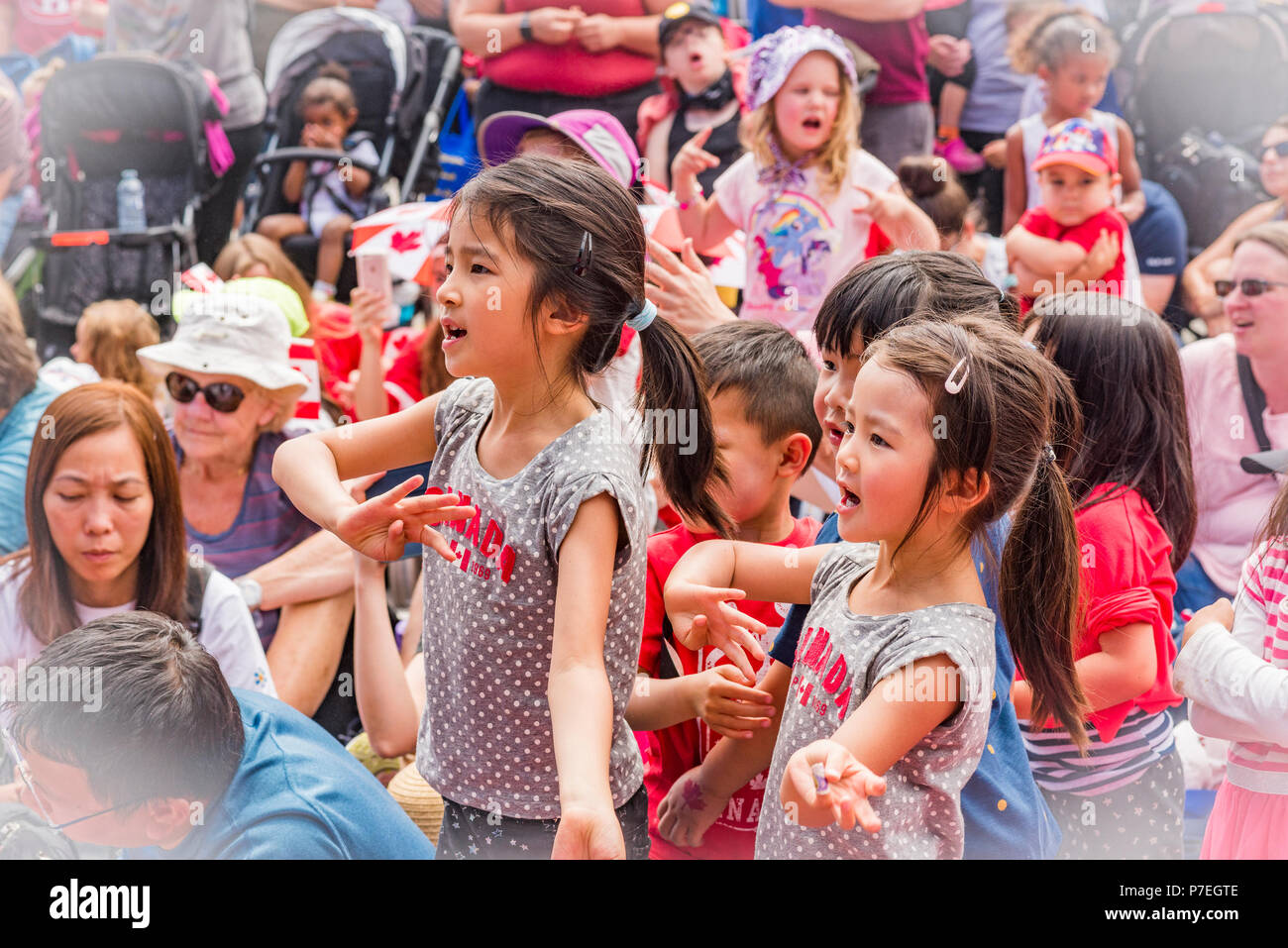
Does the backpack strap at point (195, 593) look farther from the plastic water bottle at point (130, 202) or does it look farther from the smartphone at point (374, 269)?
the plastic water bottle at point (130, 202)

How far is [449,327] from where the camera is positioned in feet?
4.91

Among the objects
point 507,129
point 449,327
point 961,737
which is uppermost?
point 507,129

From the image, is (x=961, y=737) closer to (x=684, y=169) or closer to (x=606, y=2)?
(x=684, y=169)

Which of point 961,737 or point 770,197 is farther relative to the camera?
point 770,197

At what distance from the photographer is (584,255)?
4.90 feet

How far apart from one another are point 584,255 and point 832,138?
1.97m

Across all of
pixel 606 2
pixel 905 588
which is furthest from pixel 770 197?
pixel 905 588

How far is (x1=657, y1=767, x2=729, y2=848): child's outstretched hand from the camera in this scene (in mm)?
1739

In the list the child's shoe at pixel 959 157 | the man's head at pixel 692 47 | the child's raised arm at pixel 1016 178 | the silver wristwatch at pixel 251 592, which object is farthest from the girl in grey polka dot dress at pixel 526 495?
the child's shoe at pixel 959 157

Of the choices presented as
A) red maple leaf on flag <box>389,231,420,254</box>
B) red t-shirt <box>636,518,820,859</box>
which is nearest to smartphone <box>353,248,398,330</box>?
red maple leaf on flag <box>389,231,420,254</box>

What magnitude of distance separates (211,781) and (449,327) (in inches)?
26.9

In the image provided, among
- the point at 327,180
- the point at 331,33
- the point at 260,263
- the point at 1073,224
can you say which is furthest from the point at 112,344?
the point at 1073,224

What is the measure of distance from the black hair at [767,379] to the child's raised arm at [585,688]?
581mm

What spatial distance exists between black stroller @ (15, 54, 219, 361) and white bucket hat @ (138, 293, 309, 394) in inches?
71.3
